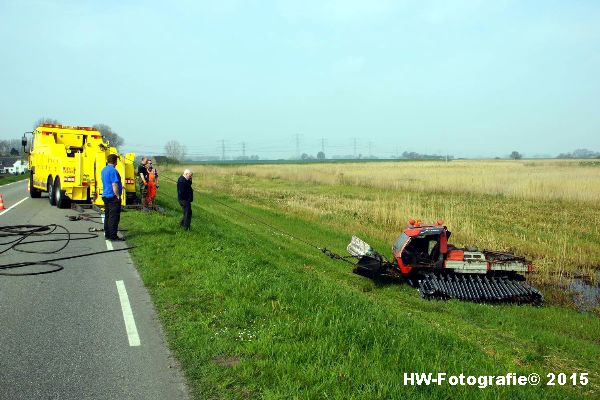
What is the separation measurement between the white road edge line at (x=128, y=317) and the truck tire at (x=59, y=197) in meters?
10.3

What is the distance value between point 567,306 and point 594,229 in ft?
29.6

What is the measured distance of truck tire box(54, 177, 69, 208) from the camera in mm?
16391

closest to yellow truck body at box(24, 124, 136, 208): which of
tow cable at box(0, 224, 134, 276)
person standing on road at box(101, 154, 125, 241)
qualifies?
tow cable at box(0, 224, 134, 276)

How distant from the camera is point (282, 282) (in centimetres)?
753

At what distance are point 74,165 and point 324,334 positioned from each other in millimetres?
13319

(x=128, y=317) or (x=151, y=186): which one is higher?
(x=151, y=186)

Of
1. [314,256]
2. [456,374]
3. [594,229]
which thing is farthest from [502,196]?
[456,374]

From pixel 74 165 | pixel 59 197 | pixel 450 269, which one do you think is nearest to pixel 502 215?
pixel 450 269

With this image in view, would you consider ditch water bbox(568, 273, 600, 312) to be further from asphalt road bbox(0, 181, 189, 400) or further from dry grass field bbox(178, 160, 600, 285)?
asphalt road bbox(0, 181, 189, 400)

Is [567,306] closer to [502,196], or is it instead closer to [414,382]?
[414,382]

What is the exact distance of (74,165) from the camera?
15930 millimetres

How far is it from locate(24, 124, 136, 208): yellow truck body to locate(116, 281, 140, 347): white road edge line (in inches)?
325

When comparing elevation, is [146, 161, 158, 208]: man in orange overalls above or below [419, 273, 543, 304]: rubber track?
above

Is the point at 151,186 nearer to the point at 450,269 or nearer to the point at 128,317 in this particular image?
the point at 450,269
